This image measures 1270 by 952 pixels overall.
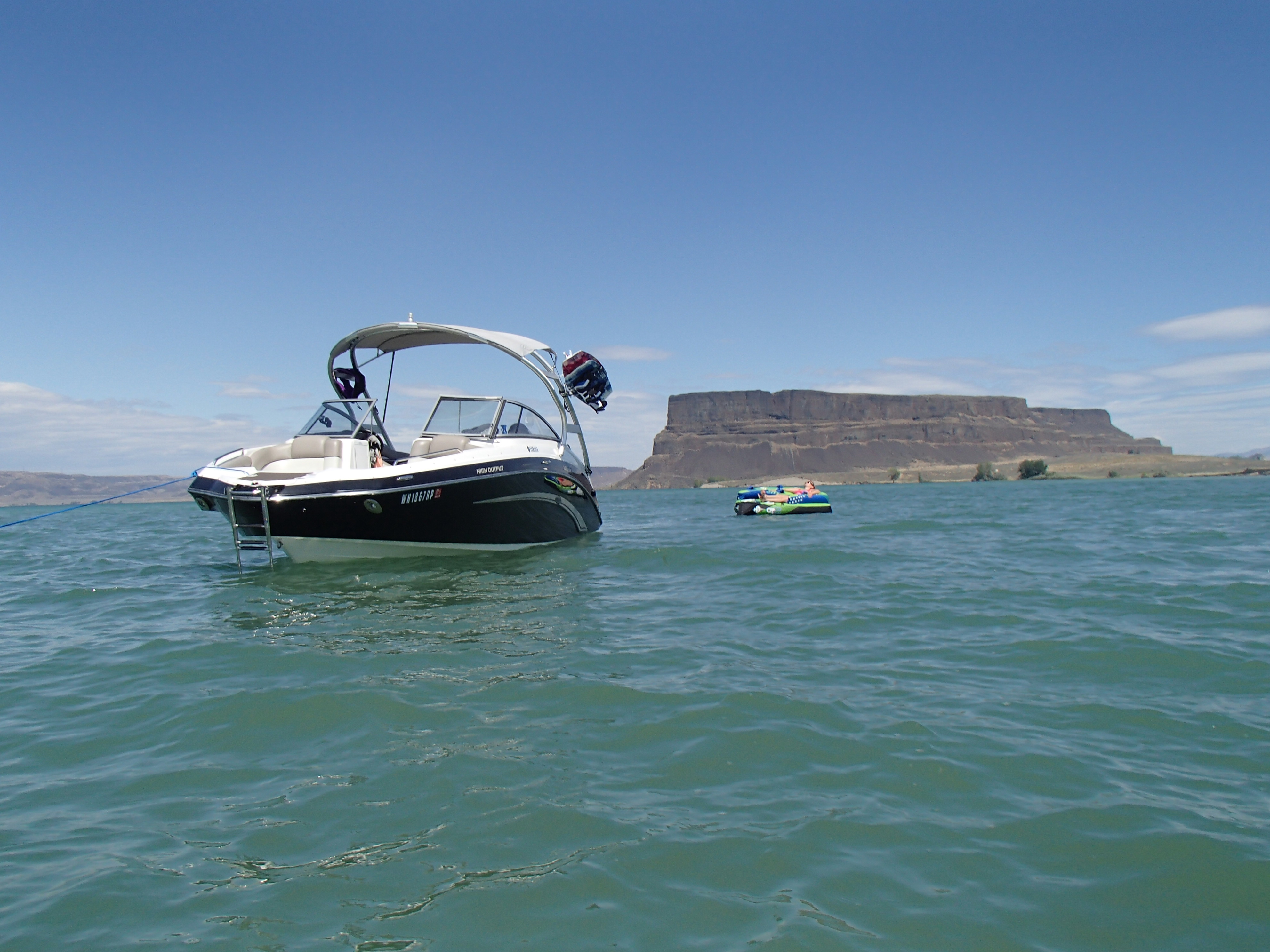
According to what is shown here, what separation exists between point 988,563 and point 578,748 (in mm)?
10070

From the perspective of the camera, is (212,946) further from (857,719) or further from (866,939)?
(857,719)

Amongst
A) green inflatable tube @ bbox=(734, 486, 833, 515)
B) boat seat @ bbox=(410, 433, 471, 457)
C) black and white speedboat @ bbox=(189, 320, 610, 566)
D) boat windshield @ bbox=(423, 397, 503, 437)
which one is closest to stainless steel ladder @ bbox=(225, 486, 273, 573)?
black and white speedboat @ bbox=(189, 320, 610, 566)

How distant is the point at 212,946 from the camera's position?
8.41ft

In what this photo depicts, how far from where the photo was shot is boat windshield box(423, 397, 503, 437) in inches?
579

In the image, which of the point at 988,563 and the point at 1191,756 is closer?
the point at 1191,756

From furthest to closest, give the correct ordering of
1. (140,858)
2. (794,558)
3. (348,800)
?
(794,558)
(348,800)
(140,858)

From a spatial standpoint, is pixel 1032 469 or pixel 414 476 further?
pixel 1032 469

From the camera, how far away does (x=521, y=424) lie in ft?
51.8

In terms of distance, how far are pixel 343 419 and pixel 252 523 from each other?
3.11 meters

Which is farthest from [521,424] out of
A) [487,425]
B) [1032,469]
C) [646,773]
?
[1032,469]

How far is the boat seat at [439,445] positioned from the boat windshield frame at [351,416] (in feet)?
3.16

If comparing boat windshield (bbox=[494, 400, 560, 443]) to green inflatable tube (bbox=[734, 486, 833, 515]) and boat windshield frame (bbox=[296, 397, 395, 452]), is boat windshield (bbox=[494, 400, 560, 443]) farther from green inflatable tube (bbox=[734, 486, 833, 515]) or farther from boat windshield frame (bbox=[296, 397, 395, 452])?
green inflatable tube (bbox=[734, 486, 833, 515])

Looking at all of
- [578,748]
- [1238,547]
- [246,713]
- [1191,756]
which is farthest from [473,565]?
[1238,547]

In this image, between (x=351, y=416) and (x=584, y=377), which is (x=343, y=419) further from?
(x=584, y=377)
